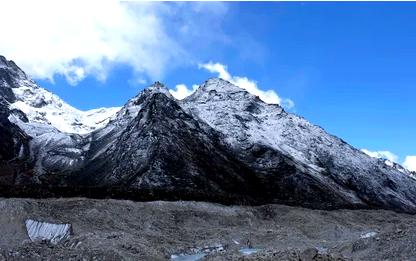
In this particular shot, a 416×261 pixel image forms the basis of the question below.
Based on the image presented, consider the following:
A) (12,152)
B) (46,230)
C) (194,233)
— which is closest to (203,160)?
(194,233)

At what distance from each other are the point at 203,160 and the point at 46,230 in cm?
7418

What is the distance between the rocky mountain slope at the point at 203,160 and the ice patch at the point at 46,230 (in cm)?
3493

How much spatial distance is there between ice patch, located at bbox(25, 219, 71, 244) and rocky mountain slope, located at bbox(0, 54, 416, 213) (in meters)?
34.9

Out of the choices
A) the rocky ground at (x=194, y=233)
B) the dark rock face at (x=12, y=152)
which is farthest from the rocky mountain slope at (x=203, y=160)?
the rocky ground at (x=194, y=233)

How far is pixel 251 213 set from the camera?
90312 millimetres

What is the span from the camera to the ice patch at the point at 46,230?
5737cm

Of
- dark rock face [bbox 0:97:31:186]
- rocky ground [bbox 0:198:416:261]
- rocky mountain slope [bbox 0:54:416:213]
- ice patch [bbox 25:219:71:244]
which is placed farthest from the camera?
dark rock face [bbox 0:97:31:186]

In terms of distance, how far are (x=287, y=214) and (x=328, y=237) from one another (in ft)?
52.8

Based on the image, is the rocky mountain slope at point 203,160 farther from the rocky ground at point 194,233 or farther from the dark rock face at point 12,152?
the rocky ground at point 194,233

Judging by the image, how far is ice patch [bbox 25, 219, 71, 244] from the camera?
57369mm

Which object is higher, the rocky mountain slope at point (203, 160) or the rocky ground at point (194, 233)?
the rocky mountain slope at point (203, 160)

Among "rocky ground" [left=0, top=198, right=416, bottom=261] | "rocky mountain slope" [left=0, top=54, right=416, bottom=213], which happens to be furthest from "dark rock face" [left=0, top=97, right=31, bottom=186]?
"rocky ground" [left=0, top=198, right=416, bottom=261]

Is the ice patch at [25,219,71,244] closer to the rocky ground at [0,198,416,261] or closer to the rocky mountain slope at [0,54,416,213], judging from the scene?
the rocky ground at [0,198,416,261]

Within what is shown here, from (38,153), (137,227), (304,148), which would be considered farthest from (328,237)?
(38,153)
